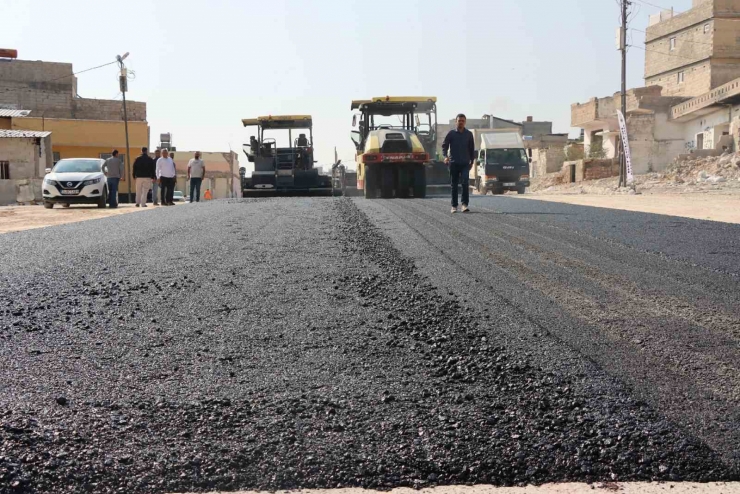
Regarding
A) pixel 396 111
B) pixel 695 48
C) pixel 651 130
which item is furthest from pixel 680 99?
pixel 396 111

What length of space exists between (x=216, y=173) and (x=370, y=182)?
49738mm

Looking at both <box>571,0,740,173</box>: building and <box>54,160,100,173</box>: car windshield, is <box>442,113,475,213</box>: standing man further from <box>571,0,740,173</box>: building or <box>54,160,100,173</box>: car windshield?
<box>571,0,740,173</box>: building

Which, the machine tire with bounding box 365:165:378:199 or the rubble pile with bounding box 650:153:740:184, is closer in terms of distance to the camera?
the machine tire with bounding box 365:165:378:199

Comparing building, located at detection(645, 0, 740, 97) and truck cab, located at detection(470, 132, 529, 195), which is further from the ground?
building, located at detection(645, 0, 740, 97)

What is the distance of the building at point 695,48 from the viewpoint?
5697 centimetres

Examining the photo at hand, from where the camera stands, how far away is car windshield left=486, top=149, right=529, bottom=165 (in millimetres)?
36500

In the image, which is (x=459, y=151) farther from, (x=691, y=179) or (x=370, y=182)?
(x=691, y=179)

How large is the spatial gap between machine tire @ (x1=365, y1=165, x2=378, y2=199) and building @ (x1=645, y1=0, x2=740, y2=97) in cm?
4146

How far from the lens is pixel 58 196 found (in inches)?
813

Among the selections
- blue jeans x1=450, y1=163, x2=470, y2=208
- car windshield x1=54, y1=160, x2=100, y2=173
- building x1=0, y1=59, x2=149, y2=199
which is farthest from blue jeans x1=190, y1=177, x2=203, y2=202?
building x1=0, y1=59, x2=149, y2=199

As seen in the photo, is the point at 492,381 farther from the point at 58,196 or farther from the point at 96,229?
the point at 58,196

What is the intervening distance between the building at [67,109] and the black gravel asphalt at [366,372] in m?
44.3

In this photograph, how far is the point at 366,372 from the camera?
3.73 m

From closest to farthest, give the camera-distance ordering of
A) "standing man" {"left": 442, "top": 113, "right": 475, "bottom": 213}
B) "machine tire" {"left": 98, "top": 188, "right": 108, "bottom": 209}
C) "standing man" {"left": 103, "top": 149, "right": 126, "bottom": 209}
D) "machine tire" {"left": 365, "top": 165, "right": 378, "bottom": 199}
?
"standing man" {"left": 442, "top": 113, "right": 475, "bottom": 213} → "machine tire" {"left": 98, "top": 188, "right": 108, "bottom": 209} → "standing man" {"left": 103, "top": 149, "right": 126, "bottom": 209} → "machine tire" {"left": 365, "top": 165, "right": 378, "bottom": 199}
